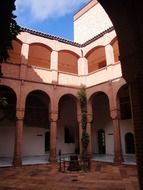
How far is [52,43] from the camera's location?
16828 millimetres

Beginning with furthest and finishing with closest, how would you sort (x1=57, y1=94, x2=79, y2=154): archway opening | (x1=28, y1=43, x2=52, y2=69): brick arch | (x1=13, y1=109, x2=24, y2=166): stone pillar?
(x1=57, y1=94, x2=79, y2=154): archway opening → (x1=28, y1=43, x2=52, y2=69): brick arch → (x1=13, y1=109, x2=24, y2=166): stone pillar

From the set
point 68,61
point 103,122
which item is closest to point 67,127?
point 103,122

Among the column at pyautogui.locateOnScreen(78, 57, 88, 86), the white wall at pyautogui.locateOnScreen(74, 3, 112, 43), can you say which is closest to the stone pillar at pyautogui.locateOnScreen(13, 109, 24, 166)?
the column at pyautogui.locateOnScreen(78, 57, 88, 86)

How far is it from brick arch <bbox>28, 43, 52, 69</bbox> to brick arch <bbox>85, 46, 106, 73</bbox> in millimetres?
3571

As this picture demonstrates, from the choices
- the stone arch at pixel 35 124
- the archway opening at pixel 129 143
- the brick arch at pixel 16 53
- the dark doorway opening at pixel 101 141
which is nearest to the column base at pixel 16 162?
the stone arch at pixel 35 124

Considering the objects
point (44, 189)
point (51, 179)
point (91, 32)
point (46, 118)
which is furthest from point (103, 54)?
point (44, 189)

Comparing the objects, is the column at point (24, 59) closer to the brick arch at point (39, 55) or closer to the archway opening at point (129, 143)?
the brick arch at point (39, 55)

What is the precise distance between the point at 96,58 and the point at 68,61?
2446 millimetres

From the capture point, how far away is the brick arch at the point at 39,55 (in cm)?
1590

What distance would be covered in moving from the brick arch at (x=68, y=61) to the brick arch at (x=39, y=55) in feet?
3.39

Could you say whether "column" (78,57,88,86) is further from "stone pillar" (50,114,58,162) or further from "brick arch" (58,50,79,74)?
"stone pillar" (50,114,58,162)

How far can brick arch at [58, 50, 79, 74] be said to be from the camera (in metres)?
17.0

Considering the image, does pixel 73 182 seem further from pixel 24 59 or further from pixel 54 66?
pixel 54 66

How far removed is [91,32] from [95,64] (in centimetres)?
576
